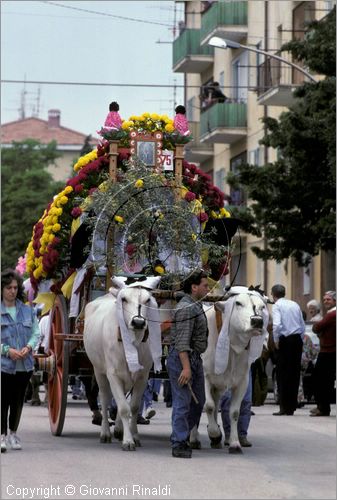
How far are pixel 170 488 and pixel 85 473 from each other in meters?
1.20

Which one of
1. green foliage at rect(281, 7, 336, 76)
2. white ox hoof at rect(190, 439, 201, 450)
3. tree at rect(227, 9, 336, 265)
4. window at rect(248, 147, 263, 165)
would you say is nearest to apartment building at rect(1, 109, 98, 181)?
window at rect(248, 147, 263, 165)

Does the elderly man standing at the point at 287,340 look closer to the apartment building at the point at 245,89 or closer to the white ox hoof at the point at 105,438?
the white ox hoof at the point at 105,438

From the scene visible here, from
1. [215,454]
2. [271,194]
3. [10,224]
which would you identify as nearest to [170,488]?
[215,454]

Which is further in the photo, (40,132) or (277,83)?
(40,132)

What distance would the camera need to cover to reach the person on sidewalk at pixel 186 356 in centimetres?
1532

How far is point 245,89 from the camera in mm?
51594

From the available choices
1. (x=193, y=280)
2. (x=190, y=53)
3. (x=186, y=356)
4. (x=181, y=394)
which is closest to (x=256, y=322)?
(x=193, y=280)

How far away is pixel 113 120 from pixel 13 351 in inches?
132

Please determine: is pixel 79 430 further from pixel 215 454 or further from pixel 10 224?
pixel 10 224

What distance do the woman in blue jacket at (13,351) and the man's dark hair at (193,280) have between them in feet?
5.32

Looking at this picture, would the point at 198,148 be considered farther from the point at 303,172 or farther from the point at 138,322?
the point at 138,322

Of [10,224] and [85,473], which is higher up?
[10,224]

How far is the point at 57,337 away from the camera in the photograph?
1825 centimetres

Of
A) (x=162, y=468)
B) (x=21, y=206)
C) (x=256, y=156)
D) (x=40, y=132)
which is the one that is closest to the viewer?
(x=162, y=468)
